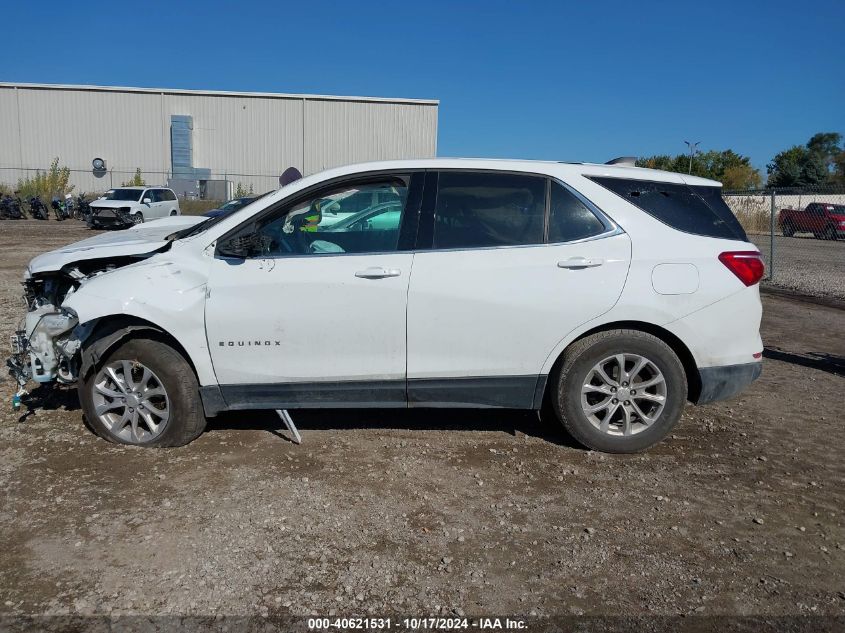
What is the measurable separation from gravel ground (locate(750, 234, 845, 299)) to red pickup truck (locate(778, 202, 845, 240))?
1.29ft

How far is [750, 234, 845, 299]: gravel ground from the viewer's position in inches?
485

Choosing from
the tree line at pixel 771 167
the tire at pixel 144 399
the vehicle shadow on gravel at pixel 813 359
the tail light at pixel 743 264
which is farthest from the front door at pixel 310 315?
the tree line at pixel 771 167

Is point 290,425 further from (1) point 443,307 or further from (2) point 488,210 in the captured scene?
(2) point 488,210

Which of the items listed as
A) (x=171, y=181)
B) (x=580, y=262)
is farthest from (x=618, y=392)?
(x=171, y=181)

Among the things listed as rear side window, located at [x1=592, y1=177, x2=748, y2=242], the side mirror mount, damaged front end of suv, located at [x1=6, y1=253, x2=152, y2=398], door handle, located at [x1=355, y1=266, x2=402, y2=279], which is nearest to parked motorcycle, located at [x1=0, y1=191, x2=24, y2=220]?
damaged front end of suv, located at [x1=6, y1=253, x2=152, y2=398]

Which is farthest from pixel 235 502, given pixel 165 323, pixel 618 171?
pixel 618 171

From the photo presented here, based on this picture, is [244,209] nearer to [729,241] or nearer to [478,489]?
[478,489]

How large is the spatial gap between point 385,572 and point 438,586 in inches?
10.4

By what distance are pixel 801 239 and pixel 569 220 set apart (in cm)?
2753

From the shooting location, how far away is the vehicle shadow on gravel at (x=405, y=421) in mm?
5000

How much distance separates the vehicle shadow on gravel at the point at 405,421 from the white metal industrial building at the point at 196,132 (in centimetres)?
3660

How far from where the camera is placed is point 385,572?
10.5 ft

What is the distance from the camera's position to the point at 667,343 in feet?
15.0

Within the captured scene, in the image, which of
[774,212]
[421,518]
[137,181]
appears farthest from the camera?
[137,181]
